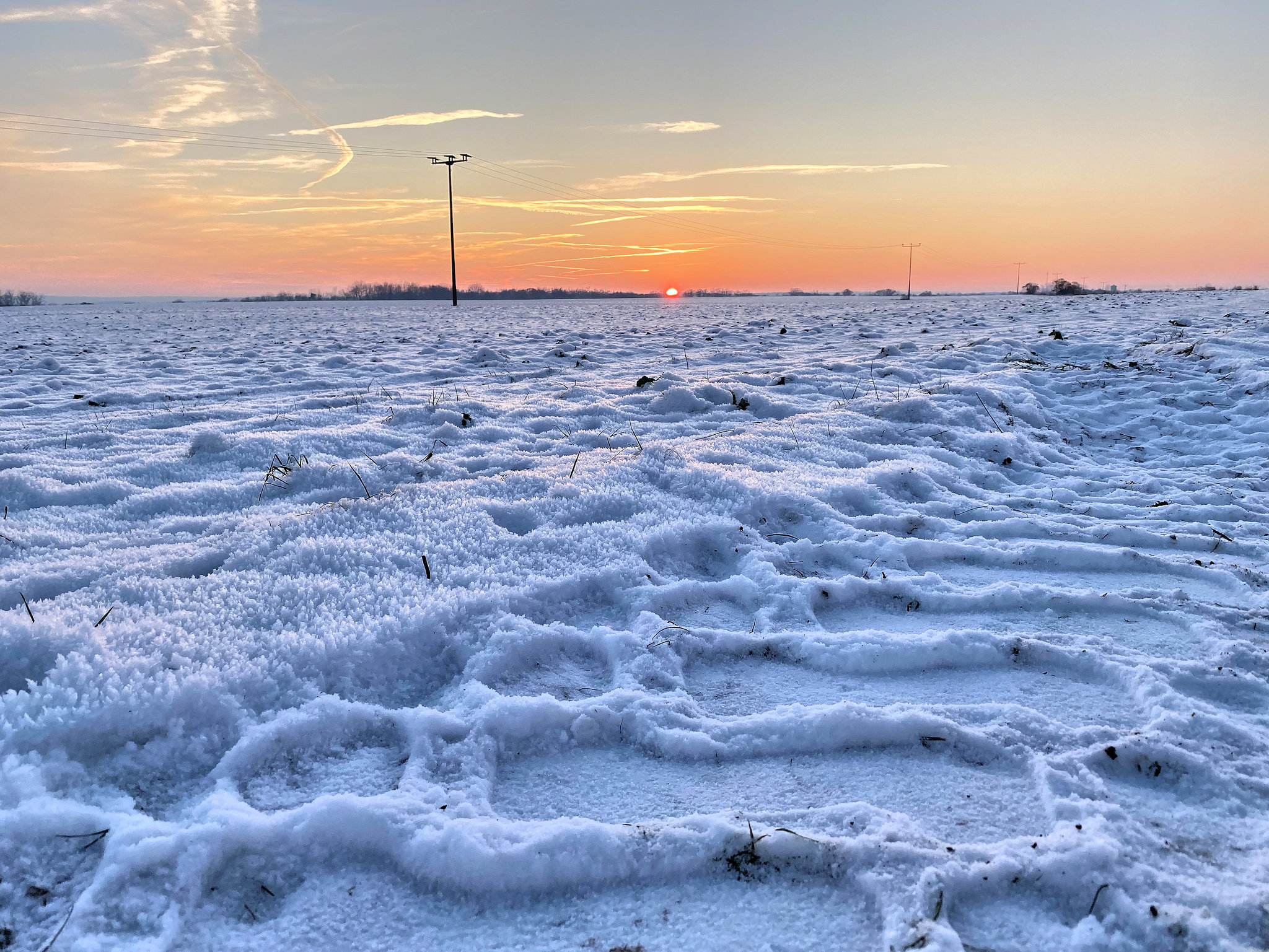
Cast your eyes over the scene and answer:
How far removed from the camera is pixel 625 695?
1.83 metres

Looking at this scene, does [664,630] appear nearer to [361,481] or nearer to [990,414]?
[361,481]

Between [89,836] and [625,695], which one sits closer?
[89,836]

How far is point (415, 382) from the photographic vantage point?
6.99 meters

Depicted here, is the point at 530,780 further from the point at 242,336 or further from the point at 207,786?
the point at 242,336

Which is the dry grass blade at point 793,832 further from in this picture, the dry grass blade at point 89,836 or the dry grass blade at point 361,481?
the dry grass blade at point 361,481

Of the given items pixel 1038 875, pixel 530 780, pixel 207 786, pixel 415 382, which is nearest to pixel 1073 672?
pixel 1038 875

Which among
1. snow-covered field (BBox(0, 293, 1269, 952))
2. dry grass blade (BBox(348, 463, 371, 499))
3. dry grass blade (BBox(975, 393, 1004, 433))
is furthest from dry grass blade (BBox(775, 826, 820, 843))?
dry grass blade (BBox(975, 393, 1004, 433))

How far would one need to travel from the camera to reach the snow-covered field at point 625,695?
1.23 meters

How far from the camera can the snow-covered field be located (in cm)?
123

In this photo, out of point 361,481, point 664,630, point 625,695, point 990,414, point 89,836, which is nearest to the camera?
point 89,836

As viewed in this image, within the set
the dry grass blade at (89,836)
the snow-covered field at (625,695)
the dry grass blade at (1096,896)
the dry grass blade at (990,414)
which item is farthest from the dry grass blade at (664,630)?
the dry grass blade at (990,414)

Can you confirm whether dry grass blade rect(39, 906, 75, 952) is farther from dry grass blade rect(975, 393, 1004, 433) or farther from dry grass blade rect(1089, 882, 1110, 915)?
dry grass blade rect(975, 393, 1004, 433)

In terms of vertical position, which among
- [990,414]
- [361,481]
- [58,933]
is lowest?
[58,933]

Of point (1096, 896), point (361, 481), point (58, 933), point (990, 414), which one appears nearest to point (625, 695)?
point (1096, 896)
